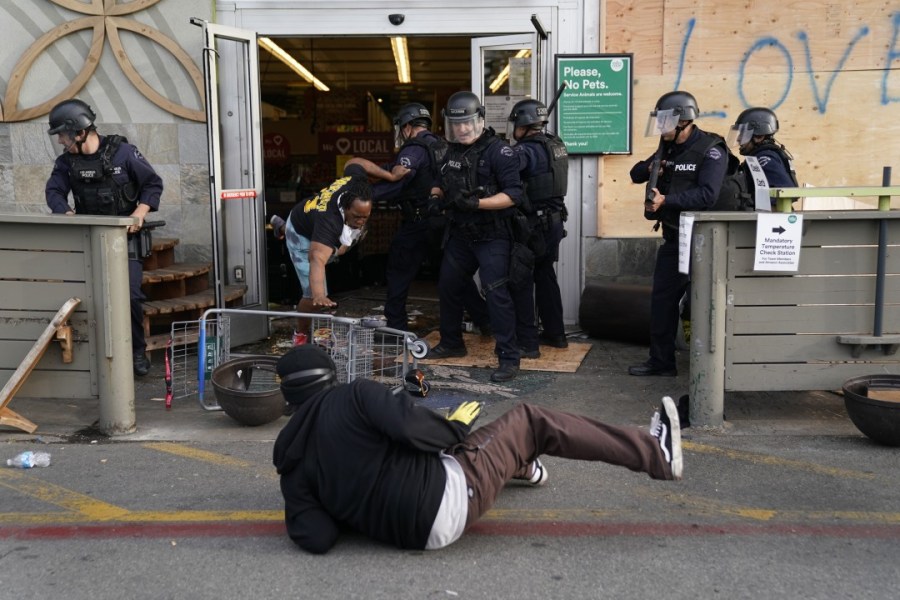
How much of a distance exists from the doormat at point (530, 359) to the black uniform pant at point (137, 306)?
2218mm

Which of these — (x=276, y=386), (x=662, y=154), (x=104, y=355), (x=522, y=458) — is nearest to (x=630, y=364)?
(x=662, y=154)

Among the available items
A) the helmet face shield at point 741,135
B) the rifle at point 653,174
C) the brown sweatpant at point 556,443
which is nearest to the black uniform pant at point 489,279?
the rifle at point 653,174

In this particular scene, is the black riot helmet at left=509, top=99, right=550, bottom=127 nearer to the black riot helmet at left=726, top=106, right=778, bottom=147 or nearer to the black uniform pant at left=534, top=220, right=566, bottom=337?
the black uniform pant at left=534, top=220, right=566, bottom=337

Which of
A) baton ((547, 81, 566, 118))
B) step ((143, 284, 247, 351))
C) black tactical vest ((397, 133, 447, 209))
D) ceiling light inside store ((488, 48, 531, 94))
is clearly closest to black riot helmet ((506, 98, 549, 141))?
baton ((547, 81, 566, 118))

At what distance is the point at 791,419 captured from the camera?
599 centimetres

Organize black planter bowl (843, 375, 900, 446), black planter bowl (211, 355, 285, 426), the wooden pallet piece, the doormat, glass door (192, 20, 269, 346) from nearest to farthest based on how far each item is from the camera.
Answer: black planter bowl (843, 375, 900, 446)
the wooden pallet piece
black planter bowl (211, 355, 285, 426)
the doormat
glass door (192, 20, 269, 346)

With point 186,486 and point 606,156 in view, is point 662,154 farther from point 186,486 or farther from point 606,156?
point 186,486

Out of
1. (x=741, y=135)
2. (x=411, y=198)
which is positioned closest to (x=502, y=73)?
(x=411, y=198)

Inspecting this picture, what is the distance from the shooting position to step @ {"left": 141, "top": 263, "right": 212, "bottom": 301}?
25.6 feet

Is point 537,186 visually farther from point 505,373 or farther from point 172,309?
point 172,309

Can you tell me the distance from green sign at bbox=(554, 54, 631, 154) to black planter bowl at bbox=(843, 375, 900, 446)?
3.79 meters

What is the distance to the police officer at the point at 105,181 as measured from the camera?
7086 millimetres

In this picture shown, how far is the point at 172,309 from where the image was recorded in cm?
768

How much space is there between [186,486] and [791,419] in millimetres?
3743
